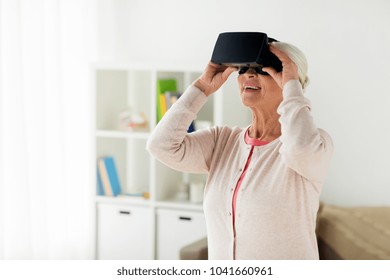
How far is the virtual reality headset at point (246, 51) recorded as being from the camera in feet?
3.62

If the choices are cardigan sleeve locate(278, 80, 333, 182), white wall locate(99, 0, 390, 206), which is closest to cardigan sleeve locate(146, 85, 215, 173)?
cardigan sleeve locate(278, 80, 333, 182)

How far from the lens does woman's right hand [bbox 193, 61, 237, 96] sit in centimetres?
121

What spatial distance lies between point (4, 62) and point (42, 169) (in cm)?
45

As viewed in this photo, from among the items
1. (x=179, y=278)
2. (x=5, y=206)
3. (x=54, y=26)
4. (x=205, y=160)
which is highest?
(x=54, y=26)

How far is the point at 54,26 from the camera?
93.1 inches

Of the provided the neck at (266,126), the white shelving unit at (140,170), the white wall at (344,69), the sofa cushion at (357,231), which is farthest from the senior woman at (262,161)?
the white shelving unit at (140,170)

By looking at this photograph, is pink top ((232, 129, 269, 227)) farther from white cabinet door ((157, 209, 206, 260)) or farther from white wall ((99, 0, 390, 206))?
white cabinet door ((157, 209, 206, 260))

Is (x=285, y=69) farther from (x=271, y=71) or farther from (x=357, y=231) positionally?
(x=357, y=231)

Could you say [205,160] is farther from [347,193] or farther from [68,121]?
[68,121]

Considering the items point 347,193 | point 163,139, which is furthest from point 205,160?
point 347,193

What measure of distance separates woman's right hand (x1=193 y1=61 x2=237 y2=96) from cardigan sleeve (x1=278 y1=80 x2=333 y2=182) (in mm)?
183

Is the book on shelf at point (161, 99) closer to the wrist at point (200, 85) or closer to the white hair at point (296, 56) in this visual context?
the wrist at point (200, 85)

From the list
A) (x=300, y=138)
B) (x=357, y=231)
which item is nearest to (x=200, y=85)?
(x=300, y=138)

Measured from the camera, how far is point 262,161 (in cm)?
113
